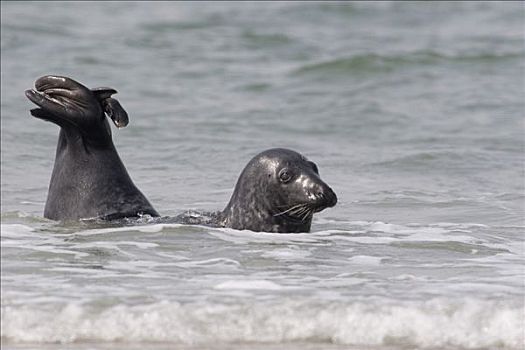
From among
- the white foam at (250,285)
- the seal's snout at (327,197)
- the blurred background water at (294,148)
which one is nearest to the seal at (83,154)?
the blurred background water at (294,148)

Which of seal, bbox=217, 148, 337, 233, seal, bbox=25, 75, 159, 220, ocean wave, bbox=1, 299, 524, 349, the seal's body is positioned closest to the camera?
ocean wave, bbox=1, 299, 524, 349

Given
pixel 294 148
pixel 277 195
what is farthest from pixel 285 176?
pixel 294 148

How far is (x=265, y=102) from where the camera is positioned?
1639cm

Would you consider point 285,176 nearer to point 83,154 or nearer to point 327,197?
point 327,197

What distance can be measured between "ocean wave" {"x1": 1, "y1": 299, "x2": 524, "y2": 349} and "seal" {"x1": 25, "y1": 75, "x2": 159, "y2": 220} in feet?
7.31

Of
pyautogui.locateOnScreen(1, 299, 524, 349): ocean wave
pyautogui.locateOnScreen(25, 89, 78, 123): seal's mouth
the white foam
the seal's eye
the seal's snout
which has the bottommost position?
pyautogui.locateOnScreen(1, 299, 524, 349): ocean wave

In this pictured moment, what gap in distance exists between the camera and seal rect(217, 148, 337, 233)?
24.1 ft

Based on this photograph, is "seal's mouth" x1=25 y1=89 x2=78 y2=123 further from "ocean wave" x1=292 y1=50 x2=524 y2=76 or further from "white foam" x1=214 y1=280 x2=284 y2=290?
"ocean wave" x1=292 y1=50 x2=524 y2=76

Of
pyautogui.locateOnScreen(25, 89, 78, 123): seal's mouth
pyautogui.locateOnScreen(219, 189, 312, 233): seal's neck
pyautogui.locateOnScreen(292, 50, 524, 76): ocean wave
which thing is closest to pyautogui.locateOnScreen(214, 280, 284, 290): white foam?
pyautogui.locateOnScreen(219, 189, 312, 233): seal's neck

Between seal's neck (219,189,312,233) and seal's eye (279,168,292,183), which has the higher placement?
seal's eye (279,168,292,183)

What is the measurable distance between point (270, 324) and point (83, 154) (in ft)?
8.69

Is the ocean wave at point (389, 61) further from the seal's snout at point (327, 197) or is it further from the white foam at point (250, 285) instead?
the white foam at point (250, 285)

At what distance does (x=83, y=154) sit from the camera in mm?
7773

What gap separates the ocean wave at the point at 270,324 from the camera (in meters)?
5.32
